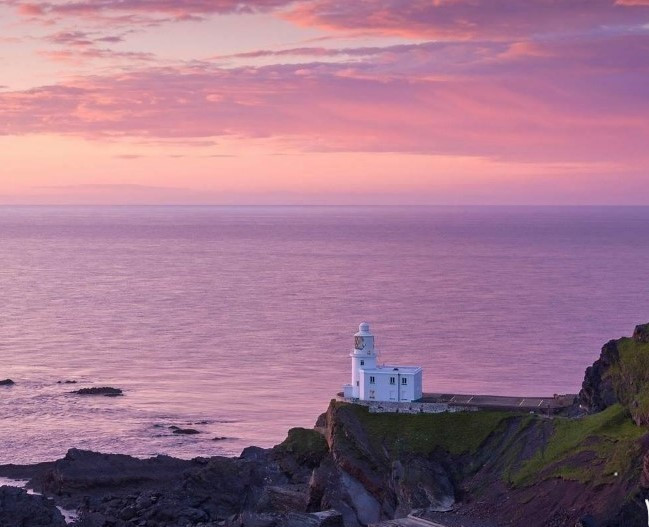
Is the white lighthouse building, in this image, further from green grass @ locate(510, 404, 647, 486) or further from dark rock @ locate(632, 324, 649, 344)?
dark rock @ locate(632, 324, 649, 344)

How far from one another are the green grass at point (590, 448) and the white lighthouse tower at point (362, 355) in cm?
1201

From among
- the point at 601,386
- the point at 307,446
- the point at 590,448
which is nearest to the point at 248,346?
the point at 307,446

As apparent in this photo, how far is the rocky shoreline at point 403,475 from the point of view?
5403 cm

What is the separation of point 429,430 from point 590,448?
406 inches

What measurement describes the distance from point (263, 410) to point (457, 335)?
3868cm

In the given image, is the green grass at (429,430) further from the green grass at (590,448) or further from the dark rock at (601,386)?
the dark rock at (601,386)

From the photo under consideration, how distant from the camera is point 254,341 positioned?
11838 cm

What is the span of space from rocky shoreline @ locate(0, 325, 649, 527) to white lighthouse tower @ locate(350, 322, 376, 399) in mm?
2164

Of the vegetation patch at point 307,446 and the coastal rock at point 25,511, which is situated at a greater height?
the vegetation patch at point 307,446

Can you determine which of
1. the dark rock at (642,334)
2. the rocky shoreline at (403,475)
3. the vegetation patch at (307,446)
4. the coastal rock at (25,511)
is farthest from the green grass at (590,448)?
the coastal rock at (25,511)

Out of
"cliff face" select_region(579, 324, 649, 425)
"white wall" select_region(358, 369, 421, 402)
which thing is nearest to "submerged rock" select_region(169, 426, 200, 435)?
"white wall" select_region(358, 369, 421, 402)

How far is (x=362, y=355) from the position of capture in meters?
69.3

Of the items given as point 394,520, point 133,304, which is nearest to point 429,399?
point 394,520

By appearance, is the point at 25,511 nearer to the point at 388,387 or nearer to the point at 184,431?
the point at 388,387
